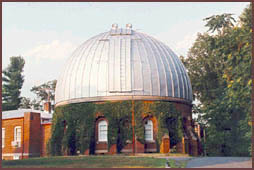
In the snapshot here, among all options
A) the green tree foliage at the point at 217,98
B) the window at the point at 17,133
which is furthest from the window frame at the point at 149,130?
the window at the point at 17,133

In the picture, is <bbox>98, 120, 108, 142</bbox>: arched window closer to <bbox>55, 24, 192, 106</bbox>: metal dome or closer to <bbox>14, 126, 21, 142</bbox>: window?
<bbox>55, 24, 192, 106</bbox>: metal dome

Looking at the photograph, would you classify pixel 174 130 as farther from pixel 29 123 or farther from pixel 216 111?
pixel 29 123

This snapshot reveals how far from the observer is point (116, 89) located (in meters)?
29.9

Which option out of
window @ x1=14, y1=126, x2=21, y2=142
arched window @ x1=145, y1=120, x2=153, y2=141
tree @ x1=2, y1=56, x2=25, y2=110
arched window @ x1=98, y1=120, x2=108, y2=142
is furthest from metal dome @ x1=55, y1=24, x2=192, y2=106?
tree @ x1=2, y1=56, x2=25, y2=110

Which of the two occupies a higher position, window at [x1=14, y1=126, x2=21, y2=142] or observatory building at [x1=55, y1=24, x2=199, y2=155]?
observatory building at [x1=55, y1=24, x2=199, y2=155]

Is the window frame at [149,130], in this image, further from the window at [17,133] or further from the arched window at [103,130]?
the window at [17,133]

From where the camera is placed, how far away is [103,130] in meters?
30.4

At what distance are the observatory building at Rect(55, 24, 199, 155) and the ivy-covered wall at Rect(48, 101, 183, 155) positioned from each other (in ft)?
1.38

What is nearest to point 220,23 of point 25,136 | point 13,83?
point 25,136

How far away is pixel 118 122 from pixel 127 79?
355cm

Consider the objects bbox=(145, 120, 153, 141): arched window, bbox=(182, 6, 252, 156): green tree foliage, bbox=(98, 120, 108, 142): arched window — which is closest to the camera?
bbox=(145, 120, 153, 141): arched window

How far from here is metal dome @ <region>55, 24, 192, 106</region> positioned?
98.4 ft

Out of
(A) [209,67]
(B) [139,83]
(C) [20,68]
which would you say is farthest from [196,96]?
(C) [20,68]

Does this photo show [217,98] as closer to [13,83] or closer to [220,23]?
[220,23]
